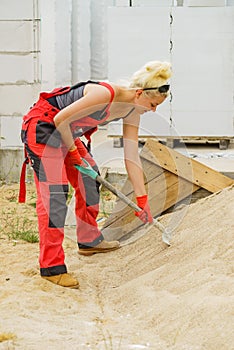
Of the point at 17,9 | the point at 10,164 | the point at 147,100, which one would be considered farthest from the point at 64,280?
the point at 17,9

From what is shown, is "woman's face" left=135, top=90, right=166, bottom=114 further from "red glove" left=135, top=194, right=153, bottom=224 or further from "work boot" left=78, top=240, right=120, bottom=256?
"work boot" left=78, top=240, right=120, bottom=256

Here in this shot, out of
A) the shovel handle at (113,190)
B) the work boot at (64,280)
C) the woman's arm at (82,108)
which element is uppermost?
the woman's arm at (82,108)

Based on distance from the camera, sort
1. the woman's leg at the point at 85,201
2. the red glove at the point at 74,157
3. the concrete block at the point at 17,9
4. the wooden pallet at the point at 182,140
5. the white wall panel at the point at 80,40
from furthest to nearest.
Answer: the white wall panel at the point at 80,40 → the wooden pallet at the point at 182,140 → the concrete block at the point at 17,9 → the woman's leg at the point at 85,201 → the red glove at the point at 74,157

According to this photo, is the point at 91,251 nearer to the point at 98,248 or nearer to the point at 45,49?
the point at 98,248

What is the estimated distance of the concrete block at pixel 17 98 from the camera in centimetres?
718

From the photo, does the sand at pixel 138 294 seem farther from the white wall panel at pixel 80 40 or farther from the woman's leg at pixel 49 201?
the white wall panel at pixel 80 40

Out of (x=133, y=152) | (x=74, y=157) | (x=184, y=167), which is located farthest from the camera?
(x=184, y=167)

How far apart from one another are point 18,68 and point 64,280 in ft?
12.5

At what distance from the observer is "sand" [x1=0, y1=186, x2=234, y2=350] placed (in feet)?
9.13

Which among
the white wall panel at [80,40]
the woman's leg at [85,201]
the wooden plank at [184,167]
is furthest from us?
the white wall panel at [80,40]

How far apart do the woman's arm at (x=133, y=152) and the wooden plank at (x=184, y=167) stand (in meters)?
0.57

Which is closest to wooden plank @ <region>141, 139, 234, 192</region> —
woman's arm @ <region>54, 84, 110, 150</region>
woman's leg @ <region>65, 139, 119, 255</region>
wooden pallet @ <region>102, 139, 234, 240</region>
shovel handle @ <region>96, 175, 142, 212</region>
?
wooden pallet @ <region>102, 139, 234, 240</region>

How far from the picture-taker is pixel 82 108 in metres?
3.71

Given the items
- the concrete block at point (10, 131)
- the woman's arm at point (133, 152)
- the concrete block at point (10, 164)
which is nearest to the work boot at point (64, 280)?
the woman's arm at point (133, 152)
